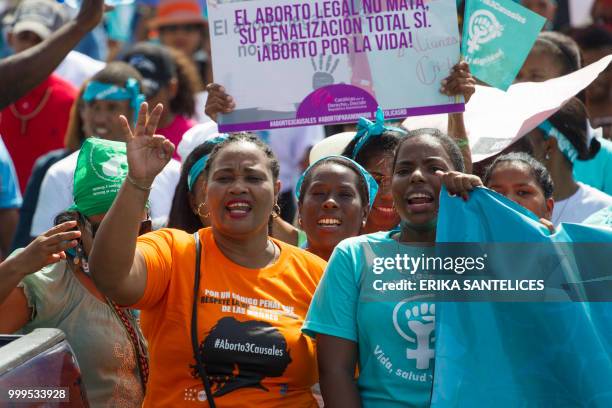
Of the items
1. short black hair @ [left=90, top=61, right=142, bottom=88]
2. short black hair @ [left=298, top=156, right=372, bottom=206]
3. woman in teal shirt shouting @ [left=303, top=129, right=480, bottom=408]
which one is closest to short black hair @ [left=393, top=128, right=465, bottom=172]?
woman in teal shirt shouting @ [left=303, top=129, right=480, bottom=408]

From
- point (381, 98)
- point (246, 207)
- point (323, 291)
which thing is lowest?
point (323, 291)

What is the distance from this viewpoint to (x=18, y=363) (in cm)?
315

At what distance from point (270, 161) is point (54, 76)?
12.5 ft

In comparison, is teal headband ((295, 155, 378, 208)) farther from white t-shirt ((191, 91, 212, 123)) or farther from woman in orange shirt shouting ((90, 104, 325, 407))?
white t-shirt ((191, 91, 212, 123))

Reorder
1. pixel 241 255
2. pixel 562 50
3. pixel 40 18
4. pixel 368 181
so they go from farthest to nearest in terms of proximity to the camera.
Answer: pixel 40 18, pixel 562 50, pixel 368 181, pixel 241 255

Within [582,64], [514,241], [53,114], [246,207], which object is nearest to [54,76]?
[53,114]

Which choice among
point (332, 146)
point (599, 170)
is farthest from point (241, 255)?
point (599, 170)

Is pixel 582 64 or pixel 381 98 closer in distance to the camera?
pixel 381 98

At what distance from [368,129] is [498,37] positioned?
726 millimetres

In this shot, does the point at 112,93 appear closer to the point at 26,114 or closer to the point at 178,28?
the point at 26,114

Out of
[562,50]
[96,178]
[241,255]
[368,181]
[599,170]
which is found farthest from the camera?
[562,50]

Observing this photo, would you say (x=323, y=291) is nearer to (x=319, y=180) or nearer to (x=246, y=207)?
(x=246, y=207)

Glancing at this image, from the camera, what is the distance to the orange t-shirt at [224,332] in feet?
13.3

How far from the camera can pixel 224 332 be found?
4.07 meters
